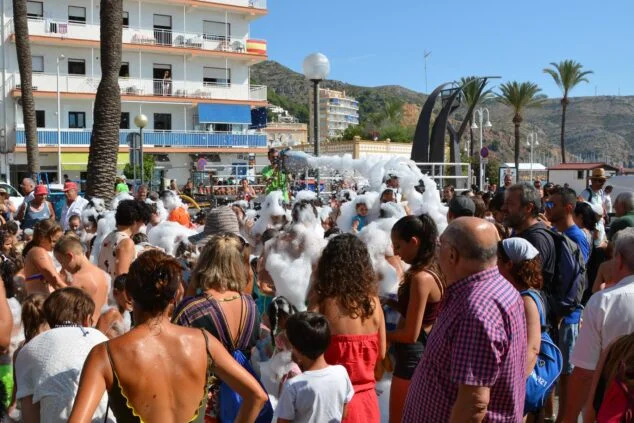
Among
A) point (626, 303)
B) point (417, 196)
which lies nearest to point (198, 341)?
point (626, 303)

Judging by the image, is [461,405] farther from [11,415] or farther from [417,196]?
[417,196]

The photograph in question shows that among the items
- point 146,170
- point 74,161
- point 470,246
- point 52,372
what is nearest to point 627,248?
point 470,246

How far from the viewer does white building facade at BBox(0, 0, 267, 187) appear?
3866cm

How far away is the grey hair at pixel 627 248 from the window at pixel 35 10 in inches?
1591

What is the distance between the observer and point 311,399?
3523mm

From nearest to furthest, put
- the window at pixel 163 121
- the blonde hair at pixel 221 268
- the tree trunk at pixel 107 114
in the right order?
the blonde hair at pixel 221 268
the tree trunk at pixel 107 114
the window at pixel 163 121

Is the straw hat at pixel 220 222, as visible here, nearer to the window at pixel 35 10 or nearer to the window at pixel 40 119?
the window at pixel 40 119

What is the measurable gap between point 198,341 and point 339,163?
994cm

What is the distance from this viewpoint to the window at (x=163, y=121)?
42.5 metres

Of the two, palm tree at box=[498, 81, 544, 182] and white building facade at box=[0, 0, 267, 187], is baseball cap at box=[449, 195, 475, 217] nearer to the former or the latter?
white building facade at box=[0, 0, 267, 187]

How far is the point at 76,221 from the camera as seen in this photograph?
10188 millimetres

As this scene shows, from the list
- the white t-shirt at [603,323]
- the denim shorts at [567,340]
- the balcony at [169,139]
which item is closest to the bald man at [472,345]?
the white t-shirt at [603,323]

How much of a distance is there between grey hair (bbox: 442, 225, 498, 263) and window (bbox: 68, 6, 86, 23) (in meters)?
41.2

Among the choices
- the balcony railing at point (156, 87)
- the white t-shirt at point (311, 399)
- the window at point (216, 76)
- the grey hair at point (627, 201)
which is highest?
the window at point (216, 76)
